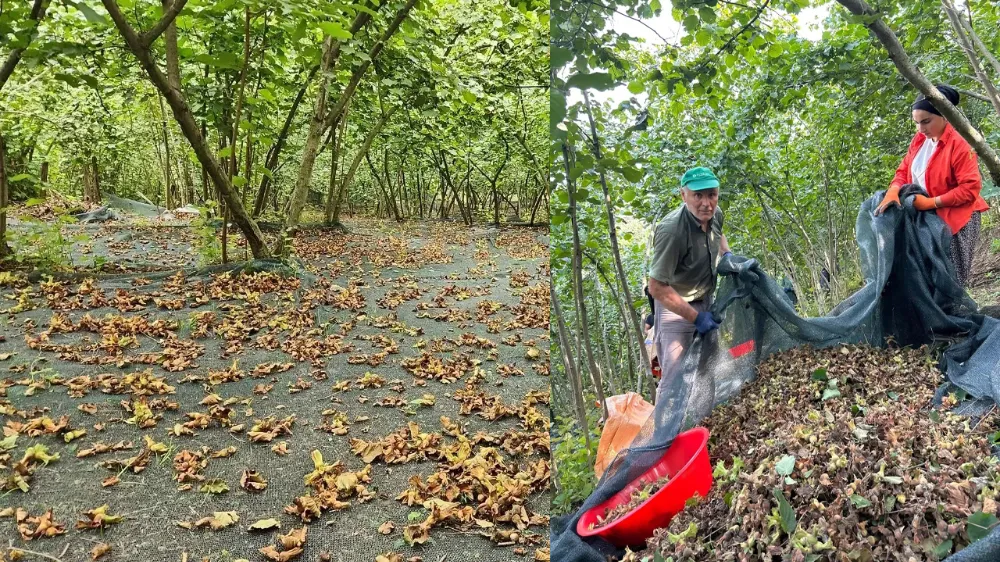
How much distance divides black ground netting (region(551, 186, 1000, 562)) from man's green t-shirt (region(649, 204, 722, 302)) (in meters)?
0.07

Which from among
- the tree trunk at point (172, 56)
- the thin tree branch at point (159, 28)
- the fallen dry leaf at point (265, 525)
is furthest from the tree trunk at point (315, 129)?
the fallen dry leaf at point (265, 525)

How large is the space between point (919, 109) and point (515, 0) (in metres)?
1.51

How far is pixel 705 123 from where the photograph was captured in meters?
2.35

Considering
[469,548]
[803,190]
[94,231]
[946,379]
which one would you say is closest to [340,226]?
[94,231]

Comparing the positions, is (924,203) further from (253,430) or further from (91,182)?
(91,182)

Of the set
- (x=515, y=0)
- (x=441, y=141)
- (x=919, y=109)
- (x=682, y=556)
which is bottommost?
(x=682, y=556)

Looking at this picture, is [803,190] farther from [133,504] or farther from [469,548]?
[133,504]

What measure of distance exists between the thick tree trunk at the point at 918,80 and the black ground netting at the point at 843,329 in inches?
9.6

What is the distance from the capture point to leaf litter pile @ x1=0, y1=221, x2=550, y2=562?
2.83ft

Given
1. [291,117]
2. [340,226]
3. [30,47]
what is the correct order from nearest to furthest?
1. [30,47]
2. [291,117]
3. [340,226]

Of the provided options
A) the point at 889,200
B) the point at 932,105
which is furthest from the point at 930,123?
the point at 889,200

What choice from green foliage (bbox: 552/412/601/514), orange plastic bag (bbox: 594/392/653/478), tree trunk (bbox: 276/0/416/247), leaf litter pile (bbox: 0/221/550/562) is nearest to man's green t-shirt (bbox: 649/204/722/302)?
orange plastic bag (bbox: 594/392/653/478)

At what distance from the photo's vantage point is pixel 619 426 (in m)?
1.33

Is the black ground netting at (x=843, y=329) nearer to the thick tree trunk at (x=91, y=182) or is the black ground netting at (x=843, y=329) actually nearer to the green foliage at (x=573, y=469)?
the green foliage at (x=573, y=469)
